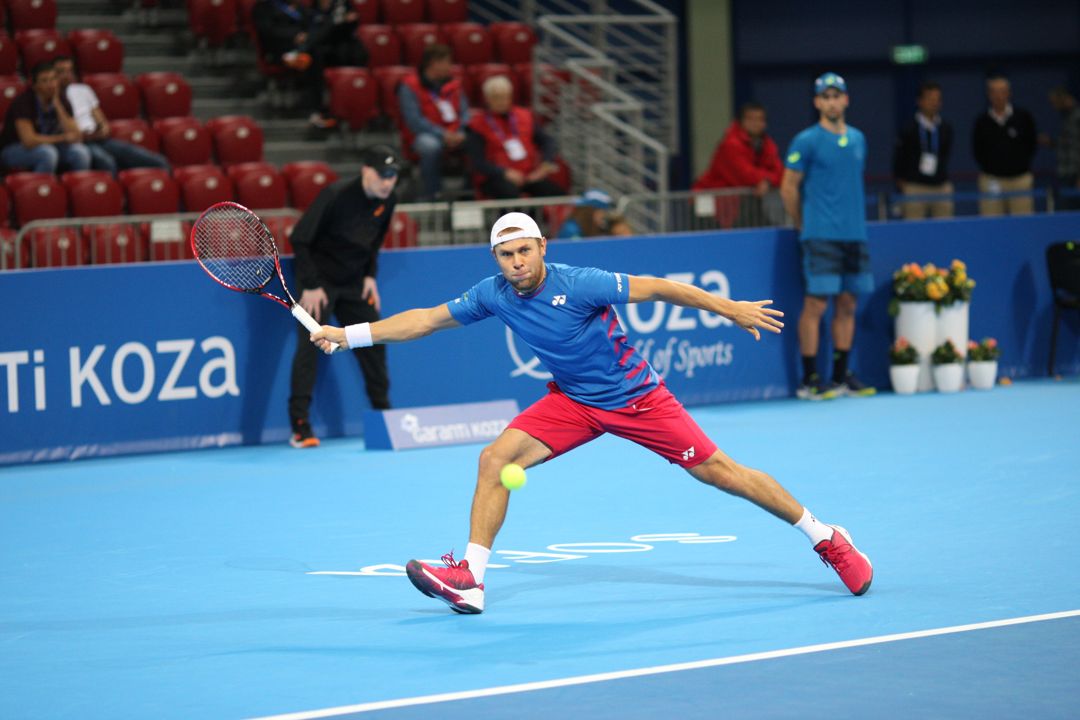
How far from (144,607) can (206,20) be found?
12.4 m

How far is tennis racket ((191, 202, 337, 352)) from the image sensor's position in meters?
8.92

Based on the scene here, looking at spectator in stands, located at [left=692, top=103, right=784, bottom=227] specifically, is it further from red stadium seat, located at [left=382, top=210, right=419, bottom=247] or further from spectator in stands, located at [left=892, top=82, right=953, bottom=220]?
red stadium seat, located at [left=382, top=210, right=419, bottom=247]

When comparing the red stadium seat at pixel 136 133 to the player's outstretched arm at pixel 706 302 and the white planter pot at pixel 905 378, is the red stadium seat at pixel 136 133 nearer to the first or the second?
the white planter pot at pixel 905 378

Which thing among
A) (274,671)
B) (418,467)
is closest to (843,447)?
(418,467)

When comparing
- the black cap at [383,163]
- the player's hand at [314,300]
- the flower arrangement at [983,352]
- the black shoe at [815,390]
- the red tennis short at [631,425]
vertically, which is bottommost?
the black shoe at [815,390]

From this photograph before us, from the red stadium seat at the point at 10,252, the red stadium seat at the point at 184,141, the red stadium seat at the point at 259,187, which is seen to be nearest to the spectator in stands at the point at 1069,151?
the red stadium seat at the point at 259,187

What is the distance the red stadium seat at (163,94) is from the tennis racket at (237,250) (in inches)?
272

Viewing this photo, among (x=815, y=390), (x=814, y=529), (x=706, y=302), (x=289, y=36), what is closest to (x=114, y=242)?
(x=289, y=36)

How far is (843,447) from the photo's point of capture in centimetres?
1253

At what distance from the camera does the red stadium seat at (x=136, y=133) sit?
1684 centimetres

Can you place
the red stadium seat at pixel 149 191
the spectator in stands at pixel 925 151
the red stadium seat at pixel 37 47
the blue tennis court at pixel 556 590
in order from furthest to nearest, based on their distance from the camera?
the spectator in stands at pixel 925 151 → the red stadium seat at pixel 37 47 → the red stadium seat at pixel 149 191 → the blue tennis court at pixel 556 590

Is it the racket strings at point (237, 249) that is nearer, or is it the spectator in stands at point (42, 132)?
the racket strings at point (237, 249)

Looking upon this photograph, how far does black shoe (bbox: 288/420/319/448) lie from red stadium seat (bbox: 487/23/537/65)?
308 inches

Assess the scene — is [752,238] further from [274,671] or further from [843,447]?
[274,671]
